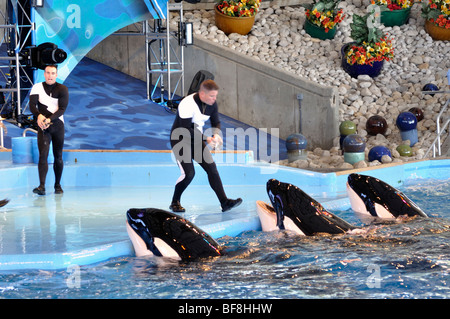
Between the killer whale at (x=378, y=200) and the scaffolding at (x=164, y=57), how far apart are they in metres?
6.09

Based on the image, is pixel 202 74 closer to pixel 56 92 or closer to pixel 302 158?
pixel 302 158

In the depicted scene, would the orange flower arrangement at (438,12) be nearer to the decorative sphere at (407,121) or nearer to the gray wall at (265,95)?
the gray wall at (265,95)

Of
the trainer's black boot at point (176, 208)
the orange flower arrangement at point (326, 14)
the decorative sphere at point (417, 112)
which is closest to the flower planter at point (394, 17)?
the orange flower arrangement at point (326, 14)

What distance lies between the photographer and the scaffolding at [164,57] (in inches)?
457

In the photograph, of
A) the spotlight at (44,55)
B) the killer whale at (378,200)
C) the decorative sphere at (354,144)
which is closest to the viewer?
the killer whale at (378,200)

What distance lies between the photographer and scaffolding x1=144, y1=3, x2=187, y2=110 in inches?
457

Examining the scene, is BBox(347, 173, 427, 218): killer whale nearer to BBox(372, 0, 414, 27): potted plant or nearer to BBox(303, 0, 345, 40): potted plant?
BBox(303, 0, 345, 40): potted plant

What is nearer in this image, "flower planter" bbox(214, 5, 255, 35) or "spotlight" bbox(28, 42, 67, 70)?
"spotlight" bbox(28, 42, 67, 70)

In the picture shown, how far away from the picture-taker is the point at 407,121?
10320 mm

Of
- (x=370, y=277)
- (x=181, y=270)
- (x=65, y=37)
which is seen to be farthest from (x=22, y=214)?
(x=65, y=37)

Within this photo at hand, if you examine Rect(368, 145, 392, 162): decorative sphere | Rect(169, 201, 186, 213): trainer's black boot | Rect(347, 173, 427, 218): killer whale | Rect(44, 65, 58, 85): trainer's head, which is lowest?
Rect(368, 145, 392, 162): decorative sphere

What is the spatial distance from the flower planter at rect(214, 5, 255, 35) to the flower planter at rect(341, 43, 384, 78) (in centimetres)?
206

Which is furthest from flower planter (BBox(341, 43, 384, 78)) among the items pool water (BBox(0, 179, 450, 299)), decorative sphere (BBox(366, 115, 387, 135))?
pool water (BBox(0, 179, 450, 299))
